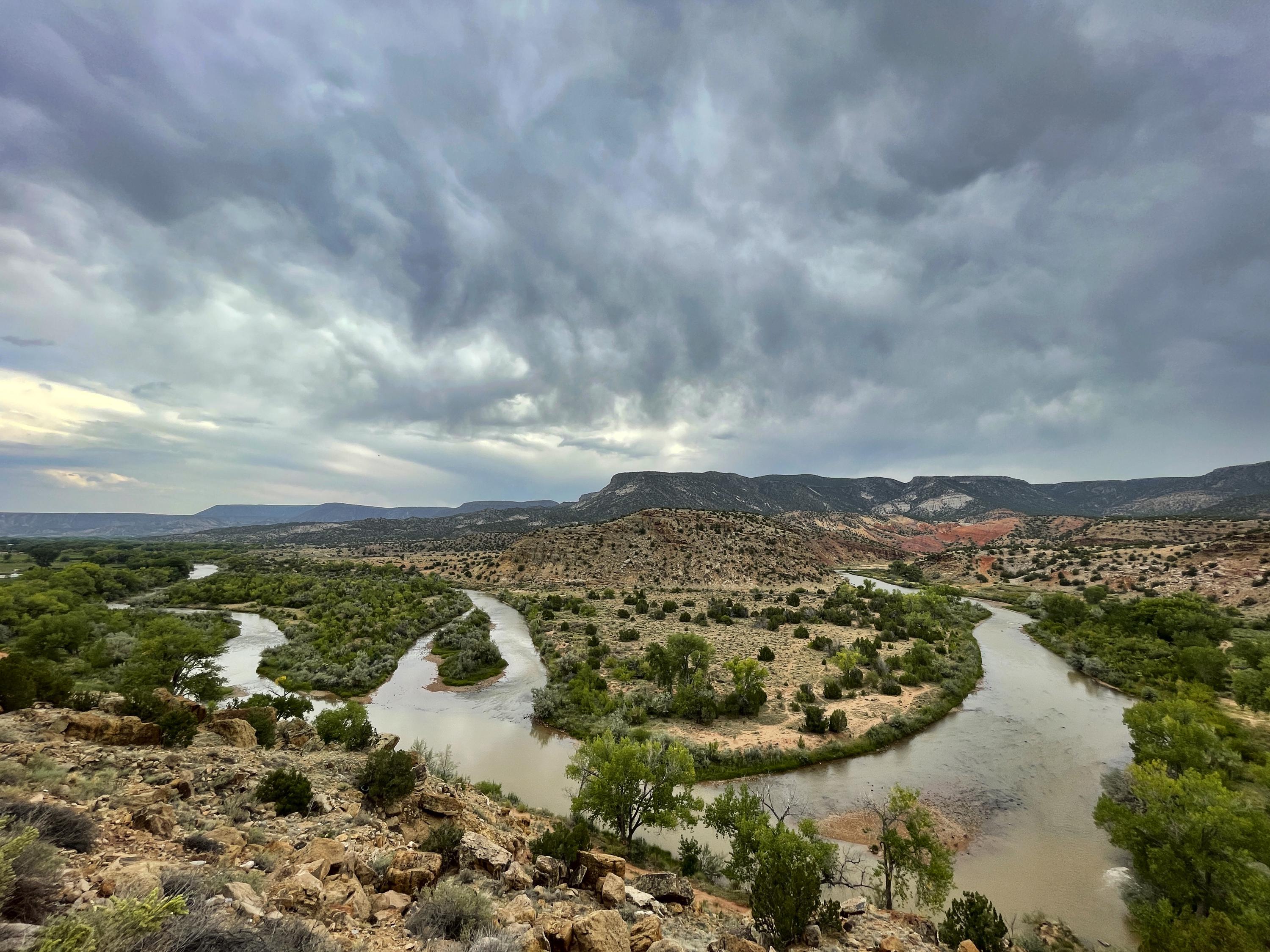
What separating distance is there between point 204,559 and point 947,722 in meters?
174

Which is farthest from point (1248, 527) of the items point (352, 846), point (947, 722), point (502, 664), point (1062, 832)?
point (352, 846)

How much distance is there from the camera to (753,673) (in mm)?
30797

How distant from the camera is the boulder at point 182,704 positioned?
15.7m

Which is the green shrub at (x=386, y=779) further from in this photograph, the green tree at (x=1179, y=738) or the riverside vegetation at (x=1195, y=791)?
the green tree at (x=1179, y=738)

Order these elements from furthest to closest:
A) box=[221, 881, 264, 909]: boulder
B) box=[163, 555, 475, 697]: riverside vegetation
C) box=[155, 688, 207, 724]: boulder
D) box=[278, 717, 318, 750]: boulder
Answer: box=[163, 555, 475, 697]: riverside vegetation, box=[278, 717, 318, 750]: boulder, box=[155, 688, 207, 724]: boulder, box=[221, 881, 264, 909]: boulder

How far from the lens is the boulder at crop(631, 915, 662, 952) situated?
8922 millimetres

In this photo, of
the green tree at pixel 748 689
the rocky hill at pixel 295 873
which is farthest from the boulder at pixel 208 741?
the green tree at pixel 748 689

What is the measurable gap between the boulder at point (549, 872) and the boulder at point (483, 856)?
0.76 m

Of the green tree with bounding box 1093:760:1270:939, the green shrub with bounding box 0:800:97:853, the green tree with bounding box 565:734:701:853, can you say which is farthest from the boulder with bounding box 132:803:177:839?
Answer: the green tree with bounding box 1093:760:1270:939

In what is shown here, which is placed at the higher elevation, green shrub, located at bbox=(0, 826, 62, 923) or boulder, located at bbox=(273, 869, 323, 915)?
green shrub, located at bbox=(0, 826, 62, 923)

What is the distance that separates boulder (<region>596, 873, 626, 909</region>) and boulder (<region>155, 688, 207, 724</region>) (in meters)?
14.7

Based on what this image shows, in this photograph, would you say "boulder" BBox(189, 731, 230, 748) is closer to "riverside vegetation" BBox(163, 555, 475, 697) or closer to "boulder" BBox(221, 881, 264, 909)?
"boulder" BBox(221, 881, 264, 909)

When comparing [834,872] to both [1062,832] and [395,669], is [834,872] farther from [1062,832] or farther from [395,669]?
[395,669]

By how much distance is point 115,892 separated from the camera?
6363 mm
